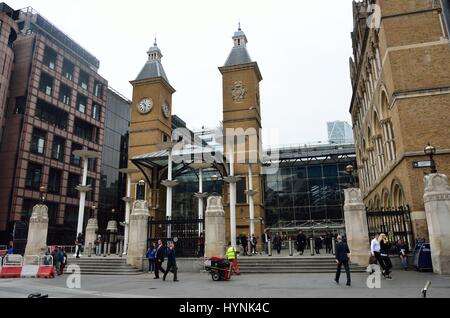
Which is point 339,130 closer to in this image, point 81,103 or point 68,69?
point 81,103

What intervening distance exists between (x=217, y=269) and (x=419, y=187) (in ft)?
37.8

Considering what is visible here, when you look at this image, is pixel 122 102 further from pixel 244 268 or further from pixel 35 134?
pixel 244 268

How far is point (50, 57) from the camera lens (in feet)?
159

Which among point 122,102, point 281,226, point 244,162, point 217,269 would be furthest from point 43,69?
point 217,269

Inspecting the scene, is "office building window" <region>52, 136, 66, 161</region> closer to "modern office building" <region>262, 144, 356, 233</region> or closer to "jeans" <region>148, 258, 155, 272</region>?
"modern office building" <region>262, 144, 356, 233</region>

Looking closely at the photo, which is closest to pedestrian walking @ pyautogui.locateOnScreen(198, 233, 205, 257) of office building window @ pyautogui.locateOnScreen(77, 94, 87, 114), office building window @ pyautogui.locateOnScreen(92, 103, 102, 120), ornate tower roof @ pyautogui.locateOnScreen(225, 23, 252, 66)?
ornate tower roof @ pyautogui.locateOnScreen(225, 23, 252, 66)

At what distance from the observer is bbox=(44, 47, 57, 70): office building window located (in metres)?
47.4

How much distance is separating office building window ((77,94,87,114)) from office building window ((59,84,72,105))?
2.02m

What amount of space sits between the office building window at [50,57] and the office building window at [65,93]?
3.17 m

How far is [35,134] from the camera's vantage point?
44125 mm

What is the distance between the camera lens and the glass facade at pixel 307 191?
48875 millimetres

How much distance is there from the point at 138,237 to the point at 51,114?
36.0 meters

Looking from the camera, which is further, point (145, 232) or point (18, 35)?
point (18, 35)
